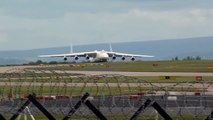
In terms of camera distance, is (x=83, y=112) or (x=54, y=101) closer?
(x=83, y=112)

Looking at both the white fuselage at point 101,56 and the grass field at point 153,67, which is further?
the white fuselage at point 101,56

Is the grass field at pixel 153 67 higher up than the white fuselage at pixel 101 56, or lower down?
lower down

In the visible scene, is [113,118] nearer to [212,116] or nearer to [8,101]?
[8,101]

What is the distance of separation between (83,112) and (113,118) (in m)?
1.41

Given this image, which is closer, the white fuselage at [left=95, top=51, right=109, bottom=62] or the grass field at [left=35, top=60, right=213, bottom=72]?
the grass field at [left=35, top=60, right=213, bottom=72]

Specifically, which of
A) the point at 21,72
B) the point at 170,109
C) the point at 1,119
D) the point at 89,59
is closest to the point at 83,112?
the point at 21,72

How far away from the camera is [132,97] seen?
39.0 m

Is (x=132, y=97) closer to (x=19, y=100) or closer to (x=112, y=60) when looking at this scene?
(x=19, y=100)

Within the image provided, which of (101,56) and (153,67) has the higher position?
(101,56)

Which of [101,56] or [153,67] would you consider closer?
[153,67]

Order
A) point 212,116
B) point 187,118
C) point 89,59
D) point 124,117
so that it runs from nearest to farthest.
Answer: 1. point 212,116
2. point 124,117
3. point 187,118
4. point 89,59

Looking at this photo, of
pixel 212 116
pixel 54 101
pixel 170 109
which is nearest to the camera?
pixel 212 116

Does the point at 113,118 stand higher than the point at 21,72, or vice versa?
the point at 21,72

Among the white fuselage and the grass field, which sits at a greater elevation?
the white fuselage
